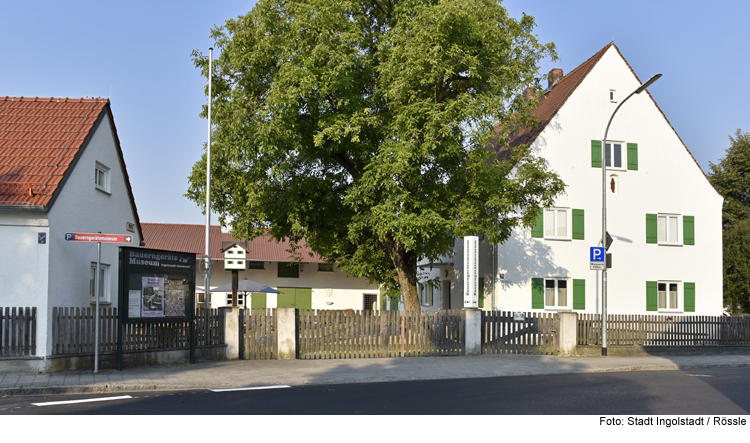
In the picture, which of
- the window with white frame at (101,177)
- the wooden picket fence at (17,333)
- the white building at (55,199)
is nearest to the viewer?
the wooden picket fence at (17,333)

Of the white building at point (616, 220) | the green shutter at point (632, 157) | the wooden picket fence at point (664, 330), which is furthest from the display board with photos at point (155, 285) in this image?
the green shutter at point (632, 157)

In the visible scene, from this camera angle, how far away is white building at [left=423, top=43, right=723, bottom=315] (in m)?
28.2

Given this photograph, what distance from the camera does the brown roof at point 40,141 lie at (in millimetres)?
13828

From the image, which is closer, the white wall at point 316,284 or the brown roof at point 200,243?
the brown roof at point 200,243

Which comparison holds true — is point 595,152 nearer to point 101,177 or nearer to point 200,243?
point 101,177

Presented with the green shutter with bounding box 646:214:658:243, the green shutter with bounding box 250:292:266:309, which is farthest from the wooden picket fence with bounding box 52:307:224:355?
the green shutter with bounding box 250:292:266:309

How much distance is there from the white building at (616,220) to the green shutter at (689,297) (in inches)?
1.8

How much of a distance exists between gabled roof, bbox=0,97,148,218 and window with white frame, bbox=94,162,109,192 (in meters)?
1.30

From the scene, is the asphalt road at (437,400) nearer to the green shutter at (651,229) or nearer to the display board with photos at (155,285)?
the display board with photos at (155,285)

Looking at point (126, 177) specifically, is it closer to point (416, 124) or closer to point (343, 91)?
point (343, 91)

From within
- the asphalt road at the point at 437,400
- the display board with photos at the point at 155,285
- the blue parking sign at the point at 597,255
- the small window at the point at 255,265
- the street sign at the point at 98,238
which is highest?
the street sign at the point at 98,238

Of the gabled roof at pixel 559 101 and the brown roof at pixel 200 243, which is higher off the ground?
the gabled roof at pixel 559 101

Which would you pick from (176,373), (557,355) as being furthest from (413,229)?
(176,373)

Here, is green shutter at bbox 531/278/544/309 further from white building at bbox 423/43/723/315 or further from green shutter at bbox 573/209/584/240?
green shutter at bbox 573/209/584/240
